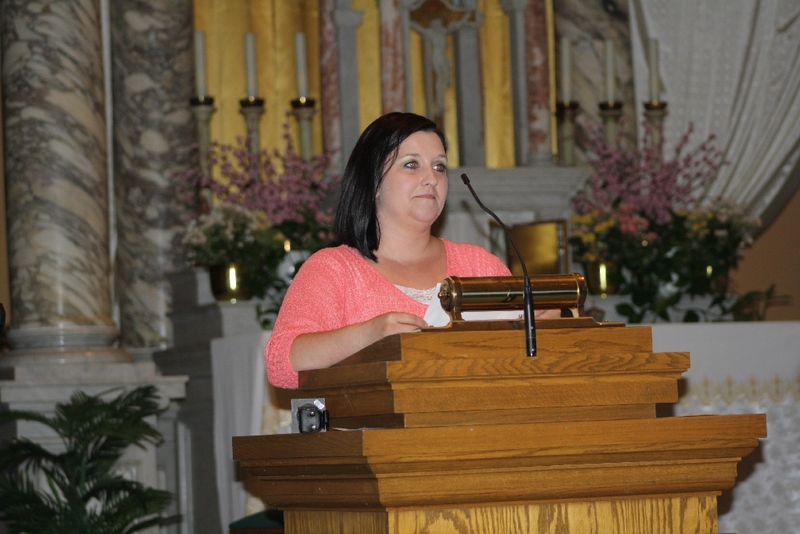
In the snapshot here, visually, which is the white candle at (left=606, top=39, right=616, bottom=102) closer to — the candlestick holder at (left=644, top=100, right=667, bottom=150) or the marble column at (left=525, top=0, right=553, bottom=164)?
the candlestick holder at (left=644, top=100, right=667, bottom=150)

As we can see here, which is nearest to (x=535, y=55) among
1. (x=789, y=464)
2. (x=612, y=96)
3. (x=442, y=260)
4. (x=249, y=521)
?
(x=612, y=96)

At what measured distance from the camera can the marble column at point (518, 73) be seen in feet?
22.2

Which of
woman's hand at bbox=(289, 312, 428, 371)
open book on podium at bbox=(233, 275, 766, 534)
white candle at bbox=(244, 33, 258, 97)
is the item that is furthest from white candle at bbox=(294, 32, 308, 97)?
open book on podium at bbox=(233, 275, 766, 534)

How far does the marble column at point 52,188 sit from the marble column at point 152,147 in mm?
526

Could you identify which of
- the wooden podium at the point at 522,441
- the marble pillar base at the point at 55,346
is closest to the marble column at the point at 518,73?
the marble pillar base at the point at 55,346

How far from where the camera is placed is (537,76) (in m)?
6.82

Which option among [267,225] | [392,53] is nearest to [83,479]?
[267,225]

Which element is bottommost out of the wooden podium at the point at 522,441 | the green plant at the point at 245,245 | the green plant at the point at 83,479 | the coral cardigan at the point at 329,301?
the green plant at the point at 83,479

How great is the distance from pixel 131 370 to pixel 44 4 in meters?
1.69

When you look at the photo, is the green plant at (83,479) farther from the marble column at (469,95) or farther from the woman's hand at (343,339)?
the woman's hand at (343,339)

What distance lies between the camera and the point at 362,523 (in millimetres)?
2246

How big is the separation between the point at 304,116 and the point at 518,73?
46.5 inches

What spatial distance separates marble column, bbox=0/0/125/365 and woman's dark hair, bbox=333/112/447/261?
125 inches

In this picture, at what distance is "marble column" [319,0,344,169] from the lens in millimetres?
6570
